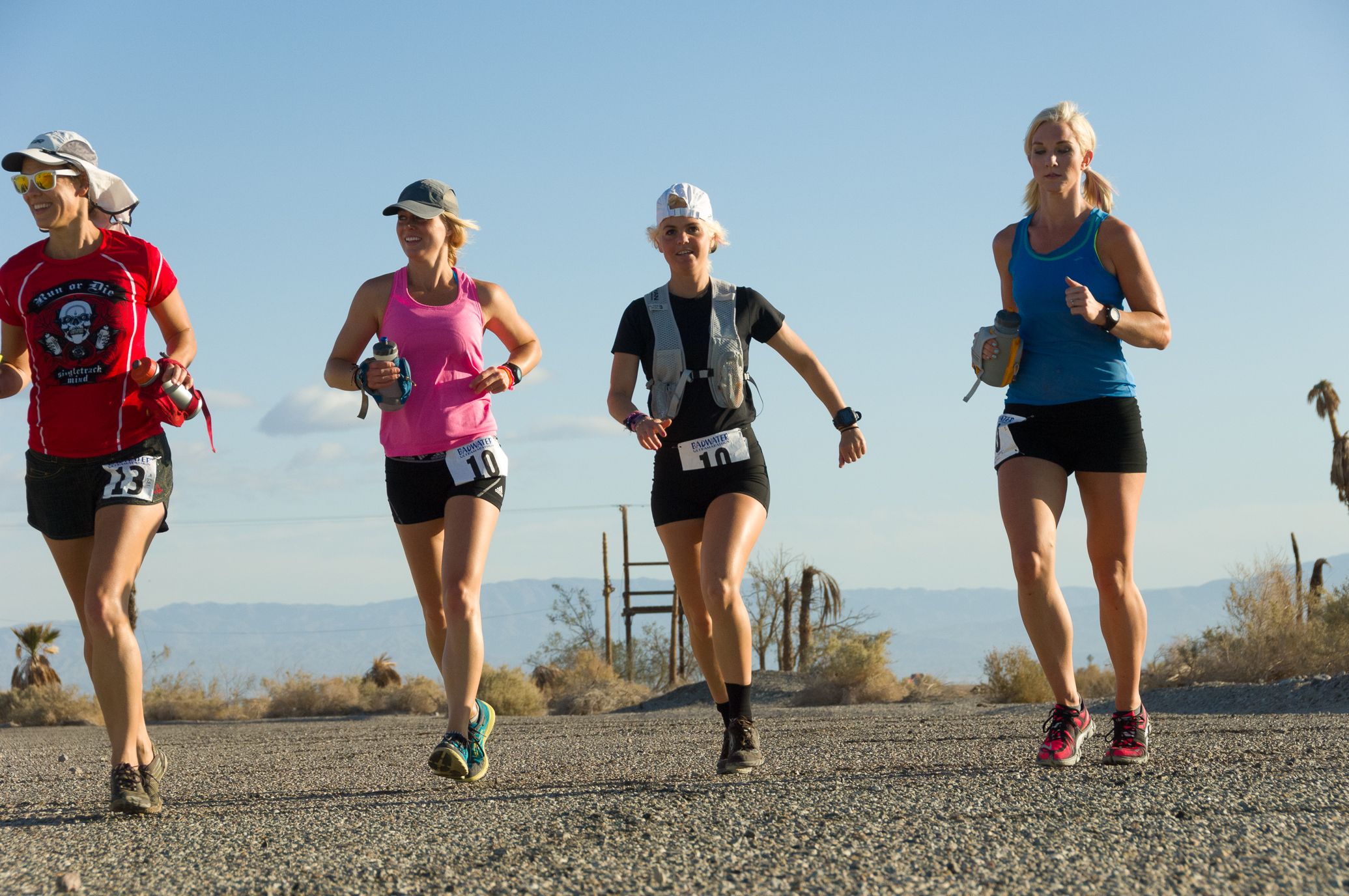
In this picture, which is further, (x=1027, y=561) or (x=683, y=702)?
(x=683, y=702)

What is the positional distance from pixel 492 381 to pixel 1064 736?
2822 millimetres

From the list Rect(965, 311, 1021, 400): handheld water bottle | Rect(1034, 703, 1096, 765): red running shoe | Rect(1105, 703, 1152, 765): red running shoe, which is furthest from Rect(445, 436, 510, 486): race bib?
Rect(1105, 703, 1152, 765): red running shoe

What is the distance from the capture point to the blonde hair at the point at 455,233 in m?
5.71

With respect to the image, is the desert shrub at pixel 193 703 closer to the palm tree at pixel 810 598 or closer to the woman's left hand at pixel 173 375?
the palm tree at pixel 810 598

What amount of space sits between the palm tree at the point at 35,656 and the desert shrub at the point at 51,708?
219 cm


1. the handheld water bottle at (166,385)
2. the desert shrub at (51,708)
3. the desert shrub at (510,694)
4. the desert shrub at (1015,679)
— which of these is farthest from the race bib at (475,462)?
the desert shrub at (51,708)

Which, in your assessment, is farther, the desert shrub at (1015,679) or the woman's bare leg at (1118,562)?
the desert shrub at (1015,679)

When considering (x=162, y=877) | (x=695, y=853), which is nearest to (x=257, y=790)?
(x=162, y=877)

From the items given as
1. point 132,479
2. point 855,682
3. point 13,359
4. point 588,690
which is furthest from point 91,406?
point 588,690

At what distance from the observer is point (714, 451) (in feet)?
18.1

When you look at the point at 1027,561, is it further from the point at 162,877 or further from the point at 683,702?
the point at 683,702

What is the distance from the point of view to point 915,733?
29.5 feet

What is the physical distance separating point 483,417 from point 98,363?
157cm

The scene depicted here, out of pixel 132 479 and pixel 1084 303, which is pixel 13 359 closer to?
pixel 132 479
